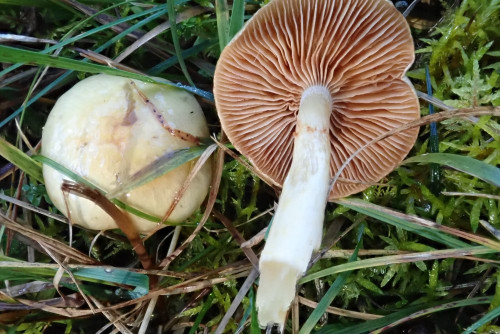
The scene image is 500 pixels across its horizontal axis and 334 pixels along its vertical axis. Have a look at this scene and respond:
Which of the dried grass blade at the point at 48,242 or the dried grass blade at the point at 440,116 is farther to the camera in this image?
the dried grass blade at the point at 48,242

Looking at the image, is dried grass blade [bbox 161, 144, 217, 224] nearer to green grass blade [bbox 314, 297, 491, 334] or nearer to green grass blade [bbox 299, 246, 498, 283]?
green grass blade [bbox 299, 246, 498, 283]

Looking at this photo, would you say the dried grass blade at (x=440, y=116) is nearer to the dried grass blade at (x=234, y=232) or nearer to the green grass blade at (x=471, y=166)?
the green grass blade at (x=471, y=166)

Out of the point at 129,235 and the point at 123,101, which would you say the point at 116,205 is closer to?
the point at 129,235

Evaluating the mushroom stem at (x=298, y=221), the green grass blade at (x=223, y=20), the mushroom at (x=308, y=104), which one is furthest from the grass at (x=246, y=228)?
the mushroom stem at (x=298, y=221)

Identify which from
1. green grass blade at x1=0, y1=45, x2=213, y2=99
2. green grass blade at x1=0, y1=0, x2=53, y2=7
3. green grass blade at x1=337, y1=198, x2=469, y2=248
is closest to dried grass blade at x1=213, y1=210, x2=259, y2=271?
green grass blade at x1=337, y1=198, x2=469, y2=248

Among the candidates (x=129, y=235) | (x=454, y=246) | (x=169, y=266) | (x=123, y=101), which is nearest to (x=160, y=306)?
(x=169, y=266)

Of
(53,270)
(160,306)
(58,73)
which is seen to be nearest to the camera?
(53,270)

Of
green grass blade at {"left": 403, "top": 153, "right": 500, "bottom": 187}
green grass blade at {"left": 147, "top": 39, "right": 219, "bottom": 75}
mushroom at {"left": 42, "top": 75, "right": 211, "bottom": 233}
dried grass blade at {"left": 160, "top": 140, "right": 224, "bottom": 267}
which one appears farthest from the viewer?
green grass blade at {"left": 147, "top": 39, "right": 219, "bottom": 75}
